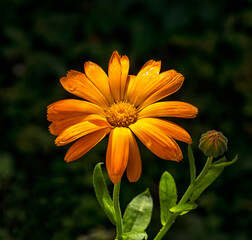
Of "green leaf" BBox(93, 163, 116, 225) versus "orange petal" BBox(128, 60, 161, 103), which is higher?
"orange petal" BBox(128, 60, 161, 103)

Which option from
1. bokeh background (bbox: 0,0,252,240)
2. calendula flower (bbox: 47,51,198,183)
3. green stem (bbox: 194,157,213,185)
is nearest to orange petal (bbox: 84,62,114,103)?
calendula flower (bbox: 47,51,198,183)

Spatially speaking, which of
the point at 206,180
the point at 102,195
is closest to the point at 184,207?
the point at 206,180

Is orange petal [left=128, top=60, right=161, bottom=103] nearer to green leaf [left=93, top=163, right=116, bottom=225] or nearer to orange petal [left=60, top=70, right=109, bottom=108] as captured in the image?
orange petal [left=60, top=70, right=109, bottom=108]

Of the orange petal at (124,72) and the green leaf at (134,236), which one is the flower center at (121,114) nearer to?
the orange petal at (124,72)

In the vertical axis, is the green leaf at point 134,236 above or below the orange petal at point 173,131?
below

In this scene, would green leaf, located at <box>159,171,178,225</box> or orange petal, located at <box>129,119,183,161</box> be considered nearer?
orange petal, located at <box>129,119,183,161</box>

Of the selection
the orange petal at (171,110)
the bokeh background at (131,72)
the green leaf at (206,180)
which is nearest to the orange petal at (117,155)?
the orange petal at (171,110)

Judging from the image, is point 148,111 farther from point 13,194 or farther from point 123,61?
point 13,194
